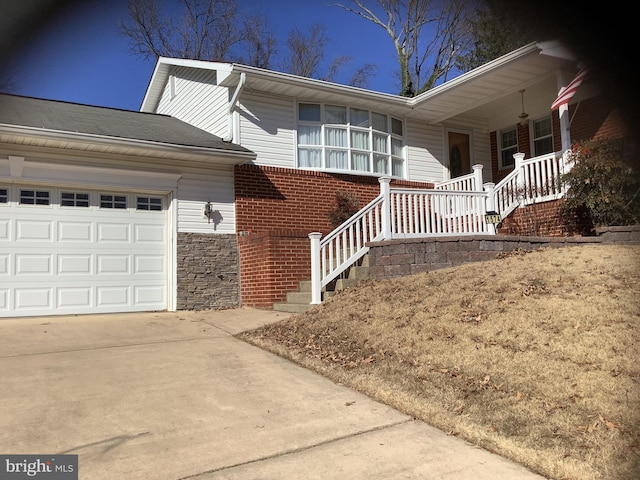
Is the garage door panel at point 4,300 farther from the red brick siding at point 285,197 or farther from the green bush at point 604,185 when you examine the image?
the green bush at point 604,185

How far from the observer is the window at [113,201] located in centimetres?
981

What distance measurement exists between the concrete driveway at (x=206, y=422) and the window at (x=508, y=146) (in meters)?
10.6

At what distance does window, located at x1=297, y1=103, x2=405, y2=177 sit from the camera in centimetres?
1201

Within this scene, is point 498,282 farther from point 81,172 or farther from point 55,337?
point 81,172

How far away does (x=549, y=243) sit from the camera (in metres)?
8.80

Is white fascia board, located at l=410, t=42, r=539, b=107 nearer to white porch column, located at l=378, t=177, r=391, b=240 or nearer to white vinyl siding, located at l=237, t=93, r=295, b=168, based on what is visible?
white vinyl siding, located at l=237, t=93, r=295, b=168

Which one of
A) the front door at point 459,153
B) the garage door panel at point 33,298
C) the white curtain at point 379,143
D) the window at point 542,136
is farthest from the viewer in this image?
the front door at point 459,153

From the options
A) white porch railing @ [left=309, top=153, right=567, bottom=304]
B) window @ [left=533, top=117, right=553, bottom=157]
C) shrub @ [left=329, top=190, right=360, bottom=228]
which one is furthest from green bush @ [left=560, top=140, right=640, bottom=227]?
shrub @ [left=329, top=190, right=360, bottom=228]

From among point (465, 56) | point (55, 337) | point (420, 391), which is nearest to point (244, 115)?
point (55, 337)

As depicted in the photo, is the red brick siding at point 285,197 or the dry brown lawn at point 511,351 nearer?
the dry brown lawn at point 511,351

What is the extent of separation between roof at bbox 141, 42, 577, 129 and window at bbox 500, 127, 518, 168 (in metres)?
0.56

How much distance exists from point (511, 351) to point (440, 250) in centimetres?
403

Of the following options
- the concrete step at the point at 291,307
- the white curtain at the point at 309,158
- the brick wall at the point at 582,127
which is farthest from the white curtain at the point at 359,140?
the concrete step at the point at 291,307

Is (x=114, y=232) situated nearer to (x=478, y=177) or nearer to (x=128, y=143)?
(x=128, y=143)
